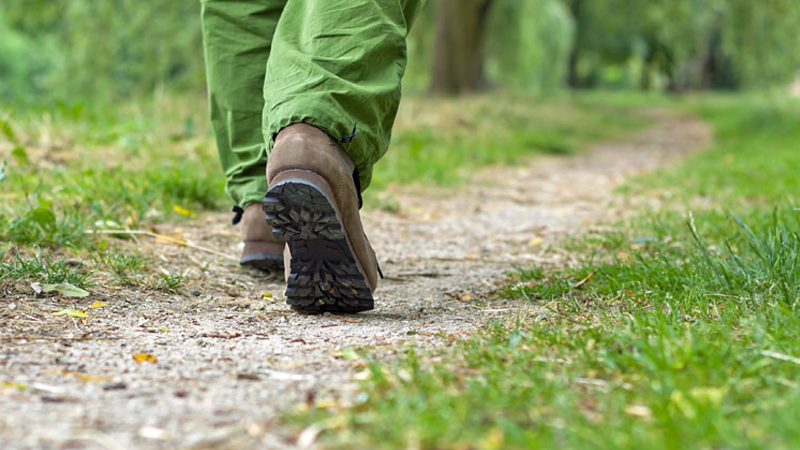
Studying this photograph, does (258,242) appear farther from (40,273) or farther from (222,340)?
(222,340)

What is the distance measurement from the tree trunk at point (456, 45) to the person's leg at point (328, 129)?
8.82 m

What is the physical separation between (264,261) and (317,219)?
653 mm

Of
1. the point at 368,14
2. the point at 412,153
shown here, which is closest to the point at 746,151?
the point at 412,153

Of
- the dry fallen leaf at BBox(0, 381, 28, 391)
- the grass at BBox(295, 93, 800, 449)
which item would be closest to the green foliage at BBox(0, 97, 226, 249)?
the dry fallen leaf at BBox(0, 381, 28, 391)

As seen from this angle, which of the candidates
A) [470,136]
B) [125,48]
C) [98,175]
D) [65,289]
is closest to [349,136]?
[65,289]

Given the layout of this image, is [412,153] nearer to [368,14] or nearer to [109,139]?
[109,139]

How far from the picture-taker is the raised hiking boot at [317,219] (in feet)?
5.20

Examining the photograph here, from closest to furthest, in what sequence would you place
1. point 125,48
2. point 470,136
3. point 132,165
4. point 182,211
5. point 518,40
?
1. point 182,211
2. point 132,165
3. point 470,136
4. point 125,48
5. point 518,40

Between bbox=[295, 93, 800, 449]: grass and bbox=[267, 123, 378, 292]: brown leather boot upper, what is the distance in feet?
1.37

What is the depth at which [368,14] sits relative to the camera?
5.59ft

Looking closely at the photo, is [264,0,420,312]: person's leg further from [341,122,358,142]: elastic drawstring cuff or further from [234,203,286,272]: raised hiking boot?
[234,203,286,272]: raised hiking boot

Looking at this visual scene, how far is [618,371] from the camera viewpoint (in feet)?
3.99

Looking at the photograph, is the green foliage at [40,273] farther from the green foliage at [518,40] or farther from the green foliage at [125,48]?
the green foliage at [518,40]

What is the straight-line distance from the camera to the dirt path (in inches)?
41.3
